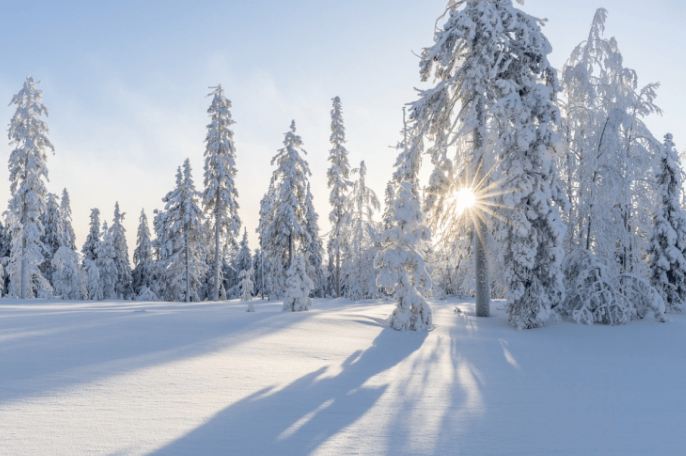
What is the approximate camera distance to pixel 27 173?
2714cm

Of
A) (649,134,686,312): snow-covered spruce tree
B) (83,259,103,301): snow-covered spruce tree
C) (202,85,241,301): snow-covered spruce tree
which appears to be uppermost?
(202,85,241,301): snow-covered spruce tree

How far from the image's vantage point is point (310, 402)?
4992 mm

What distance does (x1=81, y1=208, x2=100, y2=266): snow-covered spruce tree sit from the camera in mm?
48156

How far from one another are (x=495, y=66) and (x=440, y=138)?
11.1 ft

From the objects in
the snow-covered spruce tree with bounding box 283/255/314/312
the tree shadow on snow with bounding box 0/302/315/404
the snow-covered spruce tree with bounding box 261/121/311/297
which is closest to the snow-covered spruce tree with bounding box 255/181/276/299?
the snow-covered spruce tree with bounding box 261/121/311/297

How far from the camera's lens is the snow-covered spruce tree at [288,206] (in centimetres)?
3117

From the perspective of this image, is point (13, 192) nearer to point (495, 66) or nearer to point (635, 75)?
point (495, 66)

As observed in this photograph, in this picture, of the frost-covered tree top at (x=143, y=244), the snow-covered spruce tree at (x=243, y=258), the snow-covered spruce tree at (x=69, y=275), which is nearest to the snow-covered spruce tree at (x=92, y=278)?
the snow-covered spruce tree at (x=69, y=275)

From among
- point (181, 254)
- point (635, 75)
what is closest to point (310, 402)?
point (635, 75)

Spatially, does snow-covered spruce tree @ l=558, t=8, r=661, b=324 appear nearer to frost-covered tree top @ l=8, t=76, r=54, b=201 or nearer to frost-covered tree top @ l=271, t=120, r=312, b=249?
frost-covered tree top @ l=271, t=120, r=312, b=249

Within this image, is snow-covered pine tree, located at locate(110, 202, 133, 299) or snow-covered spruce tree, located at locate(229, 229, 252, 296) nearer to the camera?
snow-covered pine tree, located at locate(110, 202, 133, 299)

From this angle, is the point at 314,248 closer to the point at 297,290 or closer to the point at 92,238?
the point at 297,290

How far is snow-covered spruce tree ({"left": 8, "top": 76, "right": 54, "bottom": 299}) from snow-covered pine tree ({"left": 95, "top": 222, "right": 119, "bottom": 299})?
1663cm

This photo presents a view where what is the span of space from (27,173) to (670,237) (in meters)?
35.9
